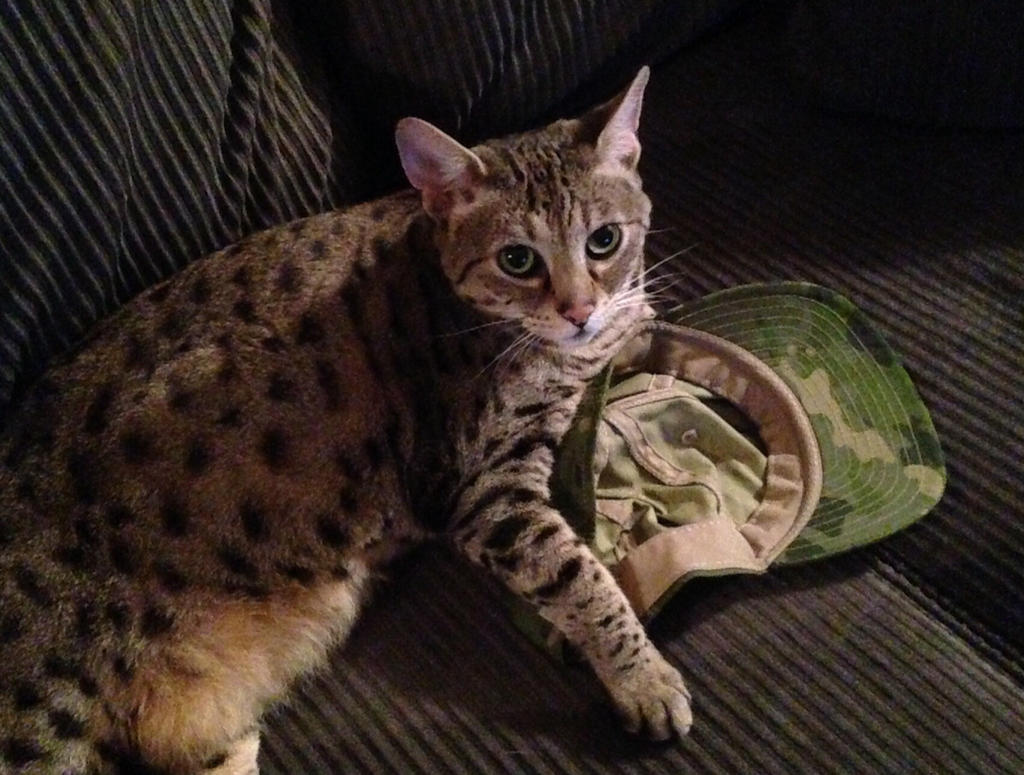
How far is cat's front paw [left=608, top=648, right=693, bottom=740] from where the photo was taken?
3.50ft

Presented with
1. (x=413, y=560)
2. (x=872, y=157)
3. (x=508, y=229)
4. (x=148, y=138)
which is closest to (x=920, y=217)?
(x=872, y=157)

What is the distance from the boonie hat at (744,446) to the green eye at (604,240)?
0.19 meters

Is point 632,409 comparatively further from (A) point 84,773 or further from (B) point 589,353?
(A) point 84,773

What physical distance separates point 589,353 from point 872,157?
26.3 inches

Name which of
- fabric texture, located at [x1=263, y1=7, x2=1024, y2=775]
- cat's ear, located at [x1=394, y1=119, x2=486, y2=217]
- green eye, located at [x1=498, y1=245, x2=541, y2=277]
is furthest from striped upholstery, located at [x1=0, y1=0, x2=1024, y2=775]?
green eye, located at [x1=498, y1=245, x2=541, y2=277]

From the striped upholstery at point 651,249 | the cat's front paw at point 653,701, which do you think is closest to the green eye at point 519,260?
the striped upholstery at point 651,249

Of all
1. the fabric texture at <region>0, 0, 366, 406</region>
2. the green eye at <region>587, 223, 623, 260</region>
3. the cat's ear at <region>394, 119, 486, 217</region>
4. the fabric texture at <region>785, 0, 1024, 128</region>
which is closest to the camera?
the fabric texture at <region>0, 0, 366, 406</region>

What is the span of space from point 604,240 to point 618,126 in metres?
0.16

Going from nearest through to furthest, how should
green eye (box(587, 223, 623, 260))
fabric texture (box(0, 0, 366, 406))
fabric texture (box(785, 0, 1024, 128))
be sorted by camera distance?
fabric texture (box(0, 0, 366, 406)), green eye (box(587, 223, 623, 260)), fabric texture (box(785, 0, 1024, 128))

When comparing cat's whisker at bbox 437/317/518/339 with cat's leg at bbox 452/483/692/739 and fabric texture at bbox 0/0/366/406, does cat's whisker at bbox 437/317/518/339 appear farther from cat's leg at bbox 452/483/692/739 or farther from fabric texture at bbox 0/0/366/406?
fabric texture at bbox 0/0/366/406

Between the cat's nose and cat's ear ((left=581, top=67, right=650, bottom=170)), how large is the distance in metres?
0.22

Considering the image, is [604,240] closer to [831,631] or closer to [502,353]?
[502,353]

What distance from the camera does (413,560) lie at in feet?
4.26

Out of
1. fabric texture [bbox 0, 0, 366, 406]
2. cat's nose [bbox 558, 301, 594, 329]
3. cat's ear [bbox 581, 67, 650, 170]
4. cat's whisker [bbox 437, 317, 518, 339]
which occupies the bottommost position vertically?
cat's whisker [bbox 437, 317, 518, 339]
